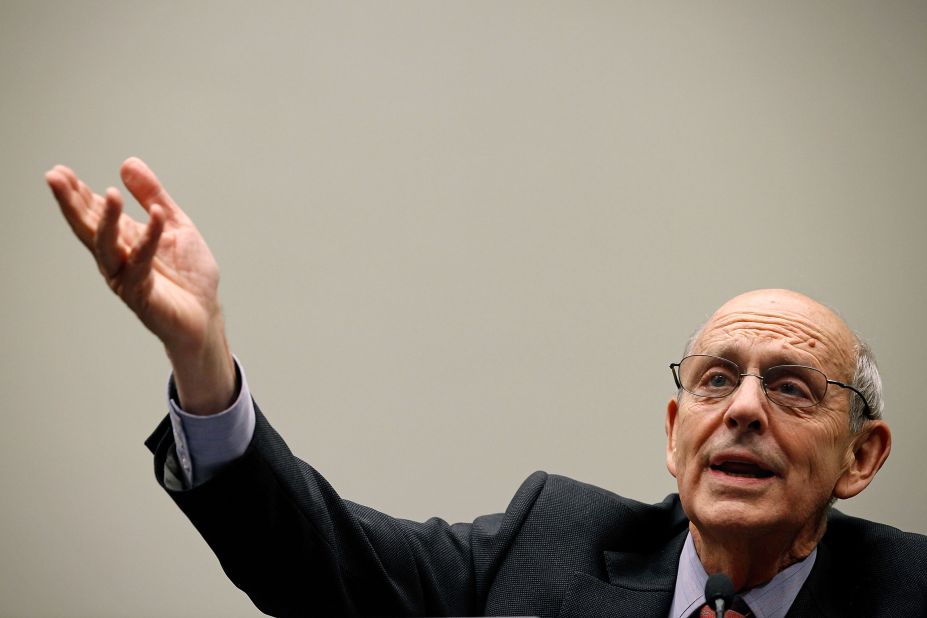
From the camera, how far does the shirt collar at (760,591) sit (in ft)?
6.70

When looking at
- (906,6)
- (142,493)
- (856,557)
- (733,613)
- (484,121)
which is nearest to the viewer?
(733,613)

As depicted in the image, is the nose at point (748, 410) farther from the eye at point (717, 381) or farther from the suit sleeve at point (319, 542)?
the suit sleeve at point (319, 542)

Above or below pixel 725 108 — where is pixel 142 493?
below

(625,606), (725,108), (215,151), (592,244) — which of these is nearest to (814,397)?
(625,606)

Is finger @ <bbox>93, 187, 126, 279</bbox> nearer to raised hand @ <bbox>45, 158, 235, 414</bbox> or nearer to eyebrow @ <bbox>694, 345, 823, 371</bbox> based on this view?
raised hand @ <bbox>45, 158, 235, 414</bbox>

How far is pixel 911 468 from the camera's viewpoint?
3.08m

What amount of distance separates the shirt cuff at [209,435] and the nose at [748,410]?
0.85 m

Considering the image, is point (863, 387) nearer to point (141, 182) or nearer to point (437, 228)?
point (437, 228)

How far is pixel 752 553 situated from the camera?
2033mm

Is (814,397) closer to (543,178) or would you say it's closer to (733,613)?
(733,613)

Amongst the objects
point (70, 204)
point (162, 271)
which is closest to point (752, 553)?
point (162, 271)

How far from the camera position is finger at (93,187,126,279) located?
1.43m

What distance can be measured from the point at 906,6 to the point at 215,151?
1947 mm

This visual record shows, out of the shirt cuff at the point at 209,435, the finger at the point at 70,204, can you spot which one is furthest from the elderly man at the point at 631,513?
the finger at the point at 70,204
